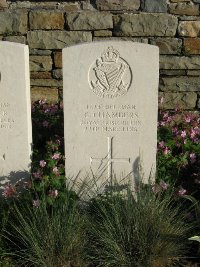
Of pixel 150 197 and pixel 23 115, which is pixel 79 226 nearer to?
pixel 150 197

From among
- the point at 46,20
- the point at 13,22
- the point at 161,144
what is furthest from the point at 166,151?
the point at 13,22

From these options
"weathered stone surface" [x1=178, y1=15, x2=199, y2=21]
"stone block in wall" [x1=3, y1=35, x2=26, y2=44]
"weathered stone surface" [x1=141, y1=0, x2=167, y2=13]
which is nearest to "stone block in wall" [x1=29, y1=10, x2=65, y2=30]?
"stone block in wall" [x1=3, y1=35, x2=26, y2=44]

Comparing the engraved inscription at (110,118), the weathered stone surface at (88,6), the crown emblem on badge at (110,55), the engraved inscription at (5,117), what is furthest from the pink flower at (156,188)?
the weathered stone surface at (88,6)

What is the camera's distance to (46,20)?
486cm

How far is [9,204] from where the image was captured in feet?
10.7

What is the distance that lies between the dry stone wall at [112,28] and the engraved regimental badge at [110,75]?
5.21 ft

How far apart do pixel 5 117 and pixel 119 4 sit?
2060 millimetres

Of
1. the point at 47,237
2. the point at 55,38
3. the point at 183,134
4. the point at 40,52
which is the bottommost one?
the point at 47,237

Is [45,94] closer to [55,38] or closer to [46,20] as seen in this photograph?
[55,38]

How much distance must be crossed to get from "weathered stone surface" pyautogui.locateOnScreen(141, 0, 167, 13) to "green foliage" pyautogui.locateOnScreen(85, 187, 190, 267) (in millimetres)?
2433

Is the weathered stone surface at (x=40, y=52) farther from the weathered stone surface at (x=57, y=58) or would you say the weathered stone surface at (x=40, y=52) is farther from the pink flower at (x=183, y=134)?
the pink flower at (x=183, y=134)

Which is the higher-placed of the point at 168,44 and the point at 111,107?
the point at 168,44

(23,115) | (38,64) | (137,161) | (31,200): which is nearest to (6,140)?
(23,115)

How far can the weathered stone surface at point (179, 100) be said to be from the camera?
5.10 metres
